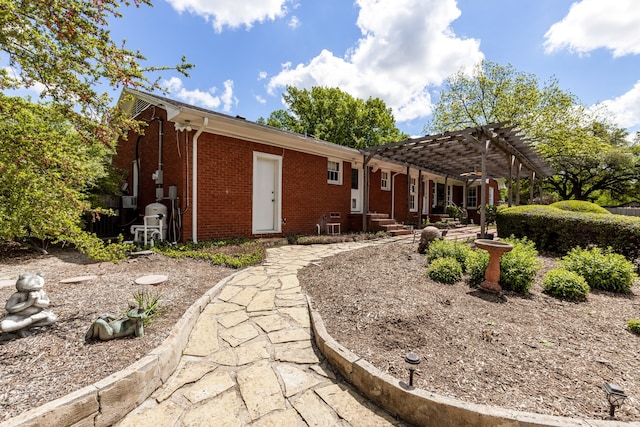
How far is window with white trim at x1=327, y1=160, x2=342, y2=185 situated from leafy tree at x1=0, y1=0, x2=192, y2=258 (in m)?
7.69

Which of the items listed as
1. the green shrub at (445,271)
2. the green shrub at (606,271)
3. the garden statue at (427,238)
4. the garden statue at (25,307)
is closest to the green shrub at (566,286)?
the green shrub at (606,271)

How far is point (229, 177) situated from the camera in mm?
7188

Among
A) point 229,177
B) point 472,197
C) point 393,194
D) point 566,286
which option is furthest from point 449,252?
point 472,197

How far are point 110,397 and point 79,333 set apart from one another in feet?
3.60

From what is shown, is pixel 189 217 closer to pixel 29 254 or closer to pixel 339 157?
pixel 29 254

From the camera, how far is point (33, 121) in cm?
237

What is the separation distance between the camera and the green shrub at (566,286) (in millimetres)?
3721

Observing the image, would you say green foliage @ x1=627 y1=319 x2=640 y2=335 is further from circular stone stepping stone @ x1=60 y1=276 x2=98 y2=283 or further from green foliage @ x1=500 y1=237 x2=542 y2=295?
circular stone stepping stone @ x1=60 y1=276 x2=98 y2=283

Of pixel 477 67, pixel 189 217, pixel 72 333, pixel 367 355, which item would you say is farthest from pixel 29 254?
pixel 477 67

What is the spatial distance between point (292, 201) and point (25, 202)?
6.56 metres

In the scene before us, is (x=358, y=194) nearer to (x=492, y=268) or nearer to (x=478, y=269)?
(x=478, y=269)

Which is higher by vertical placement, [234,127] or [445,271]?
[234,127]

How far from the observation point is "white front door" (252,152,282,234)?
307 inches

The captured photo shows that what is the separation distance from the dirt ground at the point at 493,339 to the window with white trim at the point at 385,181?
343 inches
